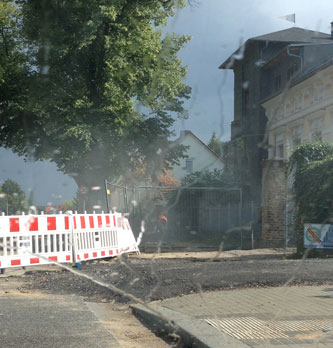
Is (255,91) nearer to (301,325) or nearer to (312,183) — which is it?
(301,325)

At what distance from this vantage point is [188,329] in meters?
5.71

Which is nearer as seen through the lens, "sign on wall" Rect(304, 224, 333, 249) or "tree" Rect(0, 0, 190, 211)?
"sign on wall" Rect(304, 224, 333, 249)

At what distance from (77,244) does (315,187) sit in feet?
20.5

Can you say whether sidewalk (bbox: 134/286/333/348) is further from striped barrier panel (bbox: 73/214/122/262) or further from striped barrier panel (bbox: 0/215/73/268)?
striped barrier panel (bbox: 73/214/122/262)

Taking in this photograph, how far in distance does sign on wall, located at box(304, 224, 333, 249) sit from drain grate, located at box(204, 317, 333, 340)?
9.55 meters

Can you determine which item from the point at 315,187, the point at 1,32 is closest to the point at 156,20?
the point at 1,32

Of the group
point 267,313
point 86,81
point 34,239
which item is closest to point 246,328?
point 267,313

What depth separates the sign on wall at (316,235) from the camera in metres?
15.5

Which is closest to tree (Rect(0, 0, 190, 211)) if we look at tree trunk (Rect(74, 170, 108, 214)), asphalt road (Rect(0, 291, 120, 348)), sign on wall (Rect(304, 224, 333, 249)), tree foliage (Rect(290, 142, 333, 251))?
tree trunk (Rect(74, 170, 108, 214))

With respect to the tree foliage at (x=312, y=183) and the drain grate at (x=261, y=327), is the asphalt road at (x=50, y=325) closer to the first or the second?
the drain grate at (x=261, y=327)

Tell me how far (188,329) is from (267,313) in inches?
49.3

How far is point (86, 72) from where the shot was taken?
26.0m

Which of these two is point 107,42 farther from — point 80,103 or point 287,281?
point 287,281

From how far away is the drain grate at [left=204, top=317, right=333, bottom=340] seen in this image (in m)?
5.54
